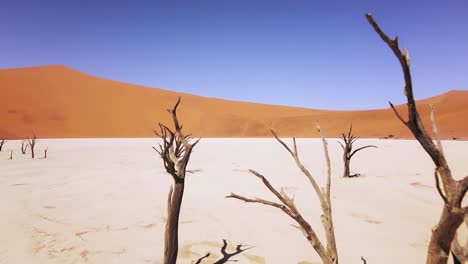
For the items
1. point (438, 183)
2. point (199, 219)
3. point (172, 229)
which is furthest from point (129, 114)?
point (438, 183)

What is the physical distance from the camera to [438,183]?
136 centimetres

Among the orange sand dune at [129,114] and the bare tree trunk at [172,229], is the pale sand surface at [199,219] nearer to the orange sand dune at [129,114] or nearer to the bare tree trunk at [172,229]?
the bare tree trunk at [172,229]

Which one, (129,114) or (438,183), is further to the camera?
(129,114)

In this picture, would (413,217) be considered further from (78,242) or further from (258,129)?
(258,129)

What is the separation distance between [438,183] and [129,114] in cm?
6976

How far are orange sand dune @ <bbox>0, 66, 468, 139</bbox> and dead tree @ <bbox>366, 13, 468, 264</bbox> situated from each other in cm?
5148

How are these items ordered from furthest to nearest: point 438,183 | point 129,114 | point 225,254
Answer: point 129,114
point 225,254
point 438,183

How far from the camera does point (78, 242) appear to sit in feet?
17.7

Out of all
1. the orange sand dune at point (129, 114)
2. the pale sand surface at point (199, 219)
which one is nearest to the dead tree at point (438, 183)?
the pale sand surface at point (199, 219)

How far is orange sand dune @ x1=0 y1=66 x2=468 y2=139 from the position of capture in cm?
5150

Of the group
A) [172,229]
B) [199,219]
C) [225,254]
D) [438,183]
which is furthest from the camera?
[199,219]

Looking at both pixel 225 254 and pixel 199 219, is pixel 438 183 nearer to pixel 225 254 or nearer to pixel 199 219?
pixel 225 254

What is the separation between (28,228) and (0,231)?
0.45m

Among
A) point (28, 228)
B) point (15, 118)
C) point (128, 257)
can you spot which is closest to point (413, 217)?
point (128, 257)
